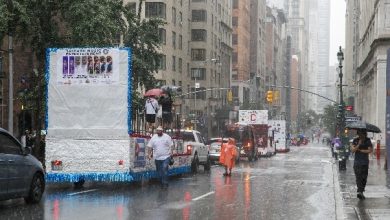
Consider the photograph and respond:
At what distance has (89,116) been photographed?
712 inches

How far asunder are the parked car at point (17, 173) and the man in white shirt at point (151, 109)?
5.94 m

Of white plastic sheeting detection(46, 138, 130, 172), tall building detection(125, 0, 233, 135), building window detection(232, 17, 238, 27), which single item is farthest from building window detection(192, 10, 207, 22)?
white plastic sheeting detection(46, 138, 130, 172)

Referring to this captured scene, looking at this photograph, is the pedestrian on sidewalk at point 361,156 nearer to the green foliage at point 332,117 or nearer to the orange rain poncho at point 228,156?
the orange rain poncho at point 228,156

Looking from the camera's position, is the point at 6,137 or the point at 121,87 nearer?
the point at 6,137

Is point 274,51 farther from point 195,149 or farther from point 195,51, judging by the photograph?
point 195,149

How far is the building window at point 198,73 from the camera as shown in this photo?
93856 mm

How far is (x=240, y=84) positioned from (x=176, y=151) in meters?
104

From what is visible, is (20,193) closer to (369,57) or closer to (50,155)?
(50,155)

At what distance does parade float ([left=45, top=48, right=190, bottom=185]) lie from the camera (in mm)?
17828

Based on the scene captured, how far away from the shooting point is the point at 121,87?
17.8 metres

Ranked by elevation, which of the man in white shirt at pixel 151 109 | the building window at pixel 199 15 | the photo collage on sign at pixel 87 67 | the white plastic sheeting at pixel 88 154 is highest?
the building window at pixel 199 15

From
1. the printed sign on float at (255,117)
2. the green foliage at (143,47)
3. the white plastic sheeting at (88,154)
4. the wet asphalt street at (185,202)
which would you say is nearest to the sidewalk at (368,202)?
the wet asphalt street at (185,202)

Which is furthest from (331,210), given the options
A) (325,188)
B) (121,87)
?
(121,87)

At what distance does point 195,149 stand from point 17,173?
46.4 feet
